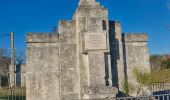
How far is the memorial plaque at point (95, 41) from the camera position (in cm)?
1137

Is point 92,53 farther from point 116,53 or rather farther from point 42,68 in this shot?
point 42,68

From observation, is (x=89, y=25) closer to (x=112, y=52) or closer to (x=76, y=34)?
(x=76, y=34)

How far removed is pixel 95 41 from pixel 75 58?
3.74ft

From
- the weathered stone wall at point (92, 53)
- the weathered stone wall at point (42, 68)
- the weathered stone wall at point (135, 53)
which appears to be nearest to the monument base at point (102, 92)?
the weathered stone wall at point (92, 53)

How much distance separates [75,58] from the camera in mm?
12070

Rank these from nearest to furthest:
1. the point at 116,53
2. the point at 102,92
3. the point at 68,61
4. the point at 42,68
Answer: the point at 102,92 < the point at 42,68 < the point at 68,61 < the point at 116,53

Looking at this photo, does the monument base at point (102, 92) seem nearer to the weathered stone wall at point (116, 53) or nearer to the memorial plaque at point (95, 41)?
the memorial plaque at point (95, 41)

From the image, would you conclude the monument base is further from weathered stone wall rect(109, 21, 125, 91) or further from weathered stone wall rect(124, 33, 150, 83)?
weathered stone wall rect(124, 33, 150, 83)

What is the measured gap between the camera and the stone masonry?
37.4 ft

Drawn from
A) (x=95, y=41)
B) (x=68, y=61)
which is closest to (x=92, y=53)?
(x=95, y=41)

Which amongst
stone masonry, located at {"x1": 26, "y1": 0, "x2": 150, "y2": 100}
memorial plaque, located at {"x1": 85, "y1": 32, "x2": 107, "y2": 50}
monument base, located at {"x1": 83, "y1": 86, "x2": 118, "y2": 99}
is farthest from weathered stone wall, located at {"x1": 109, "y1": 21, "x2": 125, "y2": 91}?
monument base, located at {"x1": 83, "y1": 86, "x2": 118, "y2": 99}

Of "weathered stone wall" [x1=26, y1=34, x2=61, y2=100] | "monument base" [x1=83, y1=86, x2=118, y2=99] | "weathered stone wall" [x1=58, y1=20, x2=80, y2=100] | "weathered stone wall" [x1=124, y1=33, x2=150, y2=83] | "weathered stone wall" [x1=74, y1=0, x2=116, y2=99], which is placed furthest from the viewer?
"weathered stone wall" [x1=124, y1=33, x2=150, y2=83]

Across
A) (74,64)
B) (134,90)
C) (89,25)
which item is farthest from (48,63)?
(134,90)

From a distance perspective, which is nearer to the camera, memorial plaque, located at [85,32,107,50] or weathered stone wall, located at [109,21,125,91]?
→ memorial plaque, located at [85,32,107,50]
